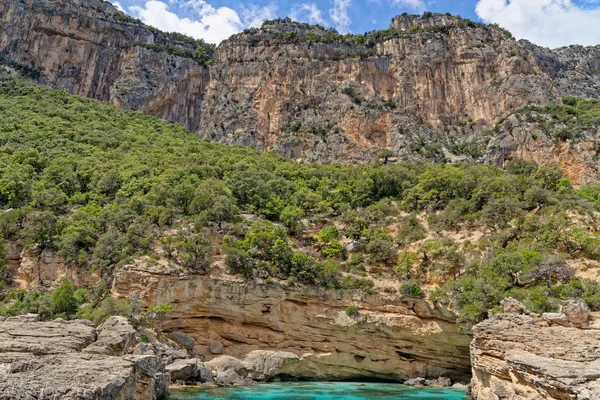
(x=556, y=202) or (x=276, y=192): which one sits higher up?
(x=556, y=202)

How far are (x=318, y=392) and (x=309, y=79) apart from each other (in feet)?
204

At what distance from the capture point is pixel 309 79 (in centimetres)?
7794

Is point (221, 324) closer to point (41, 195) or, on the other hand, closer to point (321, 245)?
point (321, 245)

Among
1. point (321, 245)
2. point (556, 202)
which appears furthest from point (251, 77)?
point (556, 202)

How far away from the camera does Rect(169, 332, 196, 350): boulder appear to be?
27781 millimetres

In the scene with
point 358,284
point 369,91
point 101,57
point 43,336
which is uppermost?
point 369,91

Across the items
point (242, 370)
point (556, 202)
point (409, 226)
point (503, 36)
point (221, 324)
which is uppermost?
point (503, 36)

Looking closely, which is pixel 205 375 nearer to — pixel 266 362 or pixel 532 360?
pixel 266 362

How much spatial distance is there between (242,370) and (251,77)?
2436 inches

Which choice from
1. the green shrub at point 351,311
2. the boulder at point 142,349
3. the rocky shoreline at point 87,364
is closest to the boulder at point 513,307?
the green shrub at point 351,311

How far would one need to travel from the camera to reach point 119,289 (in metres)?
27.7

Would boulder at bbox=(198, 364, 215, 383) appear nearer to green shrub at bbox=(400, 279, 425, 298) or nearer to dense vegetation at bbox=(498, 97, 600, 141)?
green shrub at bbox=(400, 279, 425, 298)

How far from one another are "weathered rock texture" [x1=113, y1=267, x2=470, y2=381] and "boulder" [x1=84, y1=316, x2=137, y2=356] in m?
10.6

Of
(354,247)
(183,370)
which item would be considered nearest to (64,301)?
(183,370)
